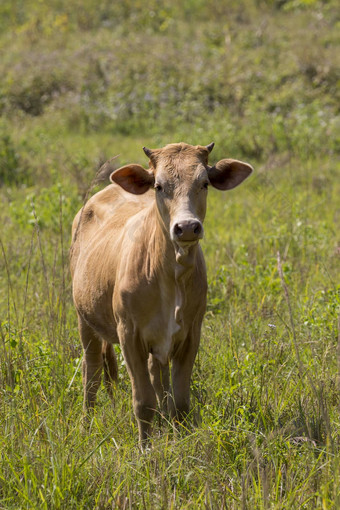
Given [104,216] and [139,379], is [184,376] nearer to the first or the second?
[139,379]

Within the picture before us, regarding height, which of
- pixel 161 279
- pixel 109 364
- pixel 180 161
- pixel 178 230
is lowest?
pixel 109 364

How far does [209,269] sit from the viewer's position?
21.4 feet

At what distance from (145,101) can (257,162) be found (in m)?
4.15

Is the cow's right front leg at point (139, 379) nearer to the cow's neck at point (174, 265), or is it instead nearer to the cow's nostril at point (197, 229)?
the cow's neck at point (174, 265)

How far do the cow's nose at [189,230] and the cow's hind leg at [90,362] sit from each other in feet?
4.54

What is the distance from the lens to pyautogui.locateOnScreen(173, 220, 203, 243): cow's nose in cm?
336

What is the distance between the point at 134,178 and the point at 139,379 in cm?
115

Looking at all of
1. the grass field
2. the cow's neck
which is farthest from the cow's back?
the cow's neck

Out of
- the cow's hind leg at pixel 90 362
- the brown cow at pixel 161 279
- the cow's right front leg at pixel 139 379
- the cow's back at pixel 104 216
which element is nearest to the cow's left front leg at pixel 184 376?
the brown cow at pixel 161 279

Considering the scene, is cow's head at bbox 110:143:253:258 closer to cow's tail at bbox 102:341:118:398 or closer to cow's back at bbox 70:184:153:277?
cow's back at bbox 70:184:153:277

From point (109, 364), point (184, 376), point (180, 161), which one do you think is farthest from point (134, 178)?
point (109, 364)

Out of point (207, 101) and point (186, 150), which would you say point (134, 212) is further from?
point (207, 101)

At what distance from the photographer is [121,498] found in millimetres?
3191

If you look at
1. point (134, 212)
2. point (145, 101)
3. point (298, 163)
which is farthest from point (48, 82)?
point (134, 212)
